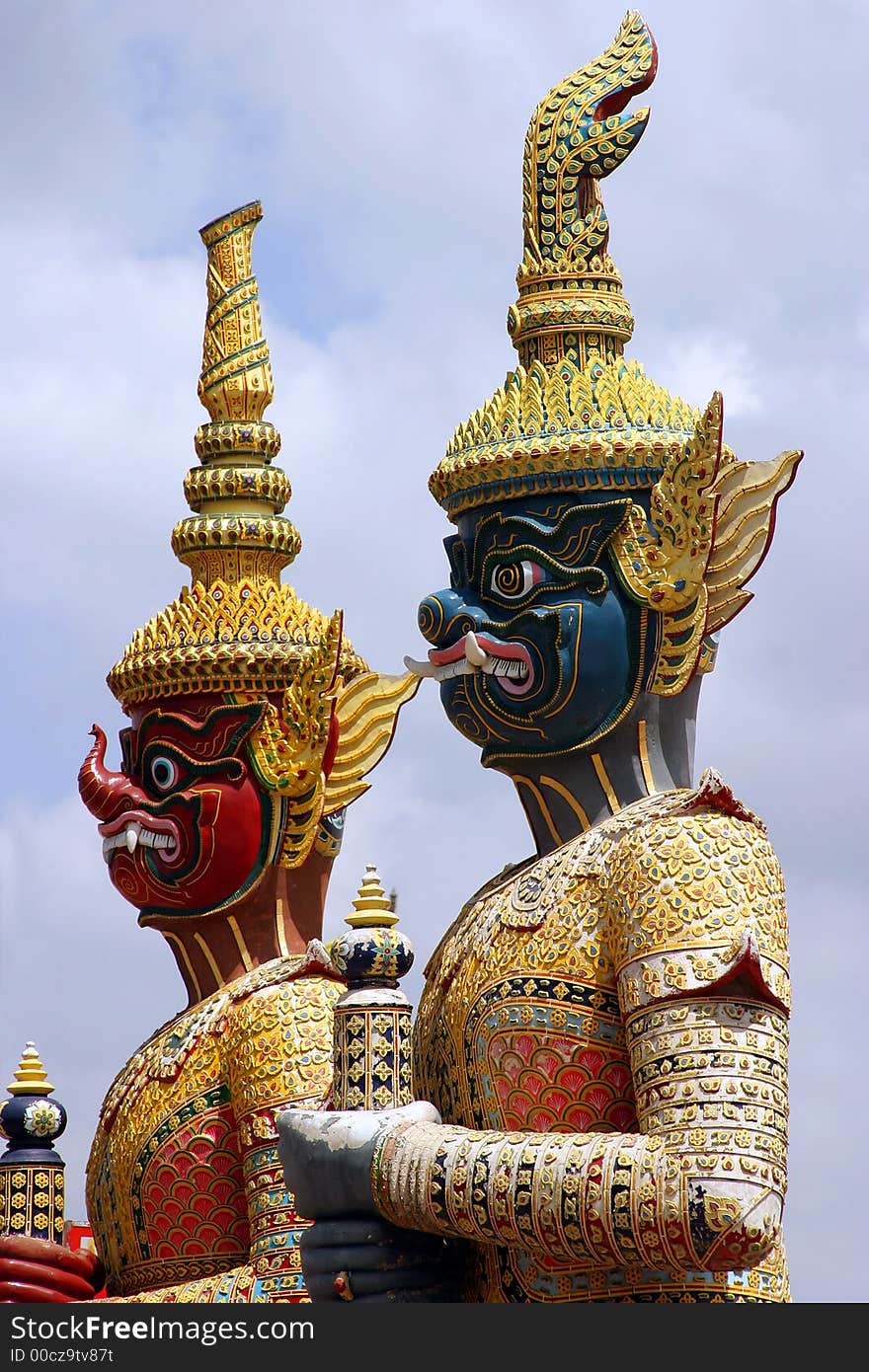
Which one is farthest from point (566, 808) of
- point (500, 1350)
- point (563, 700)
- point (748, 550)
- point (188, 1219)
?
point (188, 1219)

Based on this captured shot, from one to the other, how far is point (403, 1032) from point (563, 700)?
3.57 feet

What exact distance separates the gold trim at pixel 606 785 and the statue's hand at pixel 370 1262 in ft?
4.59

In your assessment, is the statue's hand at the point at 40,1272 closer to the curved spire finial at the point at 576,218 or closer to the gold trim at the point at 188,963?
the gold trim at the point at 188,963

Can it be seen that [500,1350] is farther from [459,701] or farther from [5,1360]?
[459,701]

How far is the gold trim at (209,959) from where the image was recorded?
1066 centimetres

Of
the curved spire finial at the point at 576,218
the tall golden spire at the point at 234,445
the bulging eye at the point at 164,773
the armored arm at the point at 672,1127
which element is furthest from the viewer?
the tall golden spire at the point at 234,445

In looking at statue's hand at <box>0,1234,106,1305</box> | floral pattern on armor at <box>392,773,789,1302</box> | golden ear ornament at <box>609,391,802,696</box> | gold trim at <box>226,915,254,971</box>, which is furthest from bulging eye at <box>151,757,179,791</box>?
golden ear ornament at <box>609,391,802,696</box>

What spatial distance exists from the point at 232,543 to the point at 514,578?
3014 mm

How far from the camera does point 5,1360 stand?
750 cm

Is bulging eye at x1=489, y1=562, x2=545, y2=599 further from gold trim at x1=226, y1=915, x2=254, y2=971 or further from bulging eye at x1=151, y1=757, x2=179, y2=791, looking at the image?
gold trim at x1=226, y1=915, x2=254, y2=971

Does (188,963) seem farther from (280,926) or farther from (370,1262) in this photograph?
(370,1262)

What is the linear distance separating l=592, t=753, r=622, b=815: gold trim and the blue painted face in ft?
0.23

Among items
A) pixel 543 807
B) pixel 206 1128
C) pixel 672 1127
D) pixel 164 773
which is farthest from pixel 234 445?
pixel 672 1127

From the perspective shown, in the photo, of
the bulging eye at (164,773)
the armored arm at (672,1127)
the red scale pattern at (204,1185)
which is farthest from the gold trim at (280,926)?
the armored arm at (672,1127)
